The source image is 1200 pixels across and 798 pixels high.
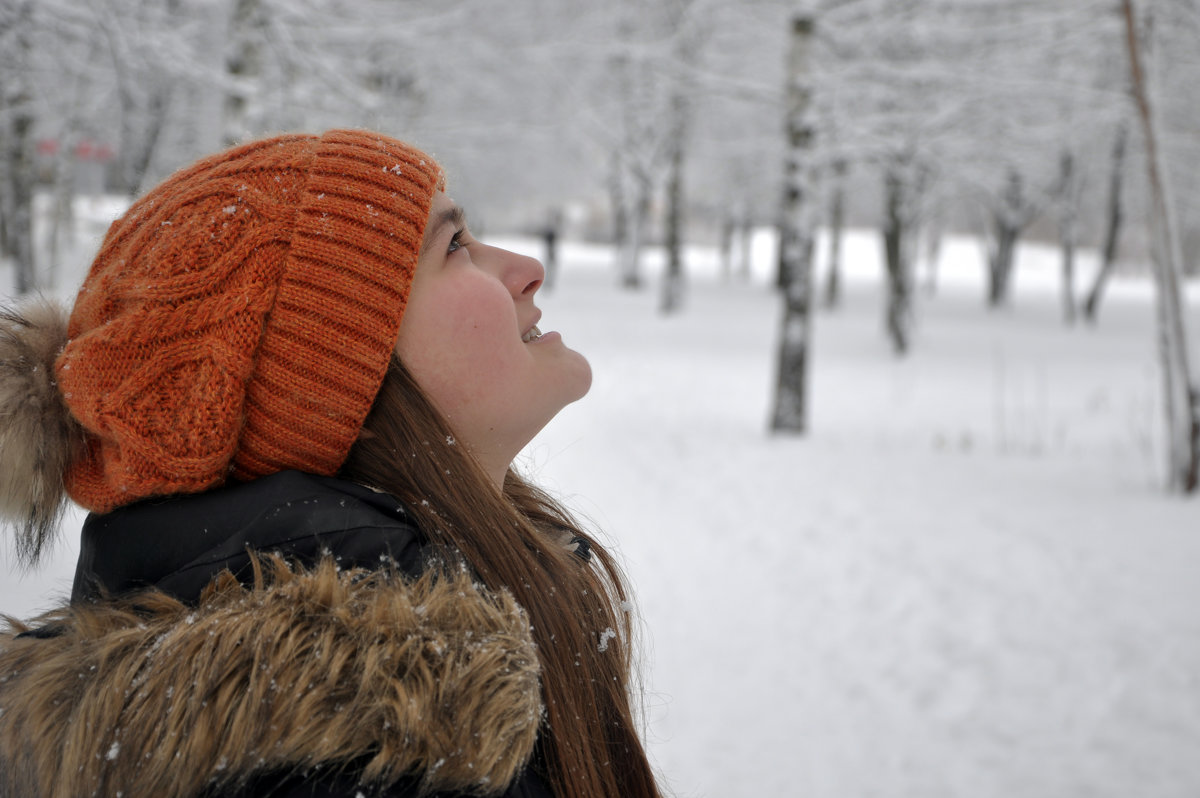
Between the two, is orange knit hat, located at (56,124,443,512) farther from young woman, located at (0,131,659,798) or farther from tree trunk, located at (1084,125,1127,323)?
tree trunk, located at (1084,125,1127,323)

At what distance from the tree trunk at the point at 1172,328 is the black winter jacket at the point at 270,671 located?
654 cm

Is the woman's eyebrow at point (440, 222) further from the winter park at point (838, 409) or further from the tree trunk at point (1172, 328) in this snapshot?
the tree trunk at point (1172, 328)

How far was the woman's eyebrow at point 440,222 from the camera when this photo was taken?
1386 mm

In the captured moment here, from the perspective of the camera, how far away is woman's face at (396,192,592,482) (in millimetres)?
1333

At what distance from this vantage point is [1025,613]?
14.5 ft

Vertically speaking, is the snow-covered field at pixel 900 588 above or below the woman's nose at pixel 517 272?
below

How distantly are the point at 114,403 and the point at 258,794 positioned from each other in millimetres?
572

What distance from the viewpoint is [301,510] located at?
43.7 inches

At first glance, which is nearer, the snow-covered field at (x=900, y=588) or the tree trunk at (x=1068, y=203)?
the snow-covered field at (x=900, y=588)

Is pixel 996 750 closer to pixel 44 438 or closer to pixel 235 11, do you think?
pixel 44 438

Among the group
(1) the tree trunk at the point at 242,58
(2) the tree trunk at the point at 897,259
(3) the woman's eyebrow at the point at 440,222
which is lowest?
(2) the tree trunk at the point at 897,259

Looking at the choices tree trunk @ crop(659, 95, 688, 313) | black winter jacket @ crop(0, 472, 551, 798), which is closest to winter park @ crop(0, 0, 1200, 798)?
tree trunk @ crop(659, 95, 688, 313)

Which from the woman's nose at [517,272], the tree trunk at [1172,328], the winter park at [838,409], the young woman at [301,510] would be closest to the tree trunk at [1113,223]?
the winter park at [838,409]

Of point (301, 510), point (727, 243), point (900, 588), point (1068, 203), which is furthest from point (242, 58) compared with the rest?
point (727, 243)
